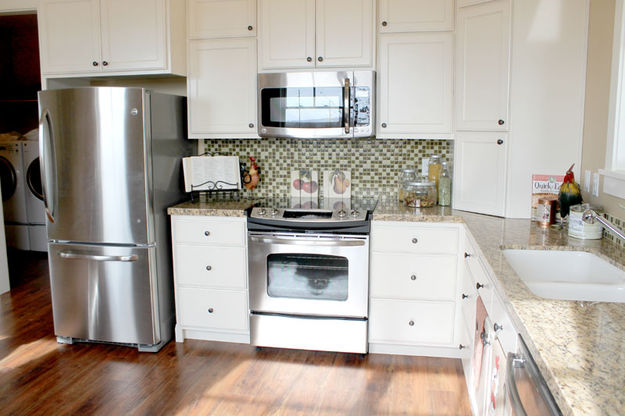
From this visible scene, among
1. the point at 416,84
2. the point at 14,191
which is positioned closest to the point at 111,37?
the point at 416,84

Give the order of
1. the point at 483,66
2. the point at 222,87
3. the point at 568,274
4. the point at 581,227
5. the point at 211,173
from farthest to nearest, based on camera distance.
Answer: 1. the point at 211,173
2. the point at 222,87
3. the point at 483,66
4. the point at 581,227
5. the point at 568,274

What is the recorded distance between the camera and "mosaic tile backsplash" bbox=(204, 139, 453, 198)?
3.49 meters

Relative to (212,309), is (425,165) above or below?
above

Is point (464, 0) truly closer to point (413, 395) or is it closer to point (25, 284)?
point (413, 395)

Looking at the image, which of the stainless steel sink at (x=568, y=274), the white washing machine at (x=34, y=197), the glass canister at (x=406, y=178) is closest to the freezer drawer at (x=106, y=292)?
the glass canister at (x=406, y=178)

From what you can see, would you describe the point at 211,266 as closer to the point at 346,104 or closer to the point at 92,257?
the point at 92,257

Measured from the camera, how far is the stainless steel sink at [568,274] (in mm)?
1883

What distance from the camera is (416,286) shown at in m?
3.04

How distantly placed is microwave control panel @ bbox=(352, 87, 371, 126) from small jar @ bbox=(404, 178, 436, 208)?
1.60ft

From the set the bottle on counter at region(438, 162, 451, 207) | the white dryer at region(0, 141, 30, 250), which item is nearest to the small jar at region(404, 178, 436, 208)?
the bottle on counter at region(438, 162, 451, 207)

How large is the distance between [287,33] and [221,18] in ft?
1.46

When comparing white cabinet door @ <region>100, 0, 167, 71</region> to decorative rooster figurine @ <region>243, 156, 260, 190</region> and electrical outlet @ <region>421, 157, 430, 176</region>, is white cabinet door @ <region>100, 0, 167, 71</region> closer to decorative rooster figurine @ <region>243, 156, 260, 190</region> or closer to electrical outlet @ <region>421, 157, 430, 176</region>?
decorative rooster figurine @ <region>243, 156, 260, 190</region>

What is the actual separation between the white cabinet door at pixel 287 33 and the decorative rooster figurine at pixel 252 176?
2.31 ft

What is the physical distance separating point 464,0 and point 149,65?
1922 mm
